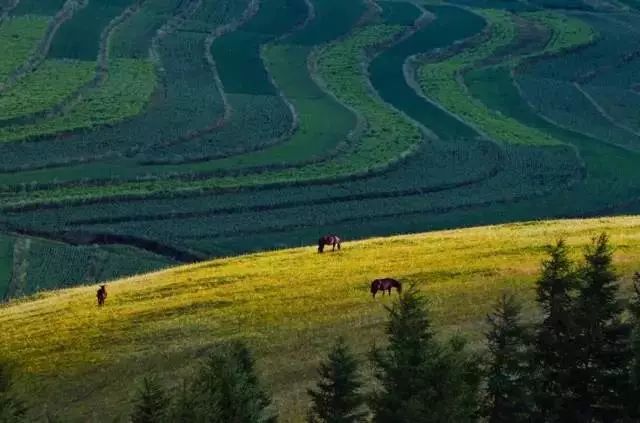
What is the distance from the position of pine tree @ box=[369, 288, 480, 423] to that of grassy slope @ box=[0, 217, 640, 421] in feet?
26.7

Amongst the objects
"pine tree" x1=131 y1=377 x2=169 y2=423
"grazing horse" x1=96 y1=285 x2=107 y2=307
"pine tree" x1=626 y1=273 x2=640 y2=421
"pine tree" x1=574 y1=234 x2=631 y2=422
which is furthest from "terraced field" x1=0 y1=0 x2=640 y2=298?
"pine tree" x1=626 y1=273 x2=640 y2=421

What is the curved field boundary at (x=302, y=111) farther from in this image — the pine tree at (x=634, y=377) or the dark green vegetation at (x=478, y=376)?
the pine tree at (x=634, y=377)

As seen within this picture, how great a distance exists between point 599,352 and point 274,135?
106466 millimetres

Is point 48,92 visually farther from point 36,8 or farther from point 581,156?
point 581,156

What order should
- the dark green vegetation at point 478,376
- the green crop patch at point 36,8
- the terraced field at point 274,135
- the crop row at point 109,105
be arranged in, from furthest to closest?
the green crop patch at point 36,8 → the crop row at point 109,105 → the terraced field at point 274,135 → the dark green vegetation at point 478,376

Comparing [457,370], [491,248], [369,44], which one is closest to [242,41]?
[369,44]

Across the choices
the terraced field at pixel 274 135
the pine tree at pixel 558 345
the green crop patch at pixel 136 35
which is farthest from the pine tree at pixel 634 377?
the green crop patch at pixel 136 35

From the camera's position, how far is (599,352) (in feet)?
102

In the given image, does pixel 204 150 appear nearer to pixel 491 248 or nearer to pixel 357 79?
pixel 357 79

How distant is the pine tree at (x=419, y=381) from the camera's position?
2744cm

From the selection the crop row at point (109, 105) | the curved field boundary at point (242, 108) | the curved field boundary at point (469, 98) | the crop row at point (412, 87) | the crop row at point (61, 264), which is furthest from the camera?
the crop row at point (412, 87)

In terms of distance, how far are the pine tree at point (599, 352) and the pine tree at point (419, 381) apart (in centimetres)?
409

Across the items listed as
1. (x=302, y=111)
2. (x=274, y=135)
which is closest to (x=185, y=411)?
(x=274, y=135)

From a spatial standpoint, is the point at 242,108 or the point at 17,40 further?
the point at 17,40
